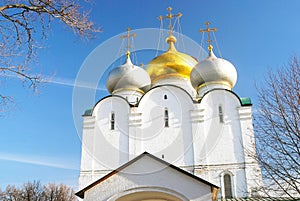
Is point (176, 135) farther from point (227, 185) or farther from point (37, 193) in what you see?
point (37, 193)

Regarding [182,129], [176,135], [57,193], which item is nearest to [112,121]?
[176,135]

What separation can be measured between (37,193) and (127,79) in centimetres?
1523

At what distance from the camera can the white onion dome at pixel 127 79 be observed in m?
19.3

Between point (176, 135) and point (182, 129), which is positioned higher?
point (182, 129)

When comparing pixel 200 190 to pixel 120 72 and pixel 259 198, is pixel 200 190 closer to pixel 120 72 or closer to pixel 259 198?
pixel 259 198

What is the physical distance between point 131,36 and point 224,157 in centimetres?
1088

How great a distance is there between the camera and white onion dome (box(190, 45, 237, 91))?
18.6 metres

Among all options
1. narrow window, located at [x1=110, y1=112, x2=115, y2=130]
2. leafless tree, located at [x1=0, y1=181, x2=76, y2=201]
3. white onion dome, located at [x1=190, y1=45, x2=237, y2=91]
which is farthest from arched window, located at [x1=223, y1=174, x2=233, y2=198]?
leafless tree, located at [x1=0, y1=181, x2=76, y2=201]

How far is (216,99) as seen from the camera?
17328 millimetres

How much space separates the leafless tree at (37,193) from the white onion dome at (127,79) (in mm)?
13232

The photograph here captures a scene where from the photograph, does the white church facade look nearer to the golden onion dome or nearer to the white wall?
the white wall

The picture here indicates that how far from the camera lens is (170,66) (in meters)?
20.9

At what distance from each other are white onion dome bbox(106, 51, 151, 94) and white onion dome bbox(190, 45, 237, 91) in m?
2.79

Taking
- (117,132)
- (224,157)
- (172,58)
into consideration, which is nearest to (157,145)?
(117,132)
